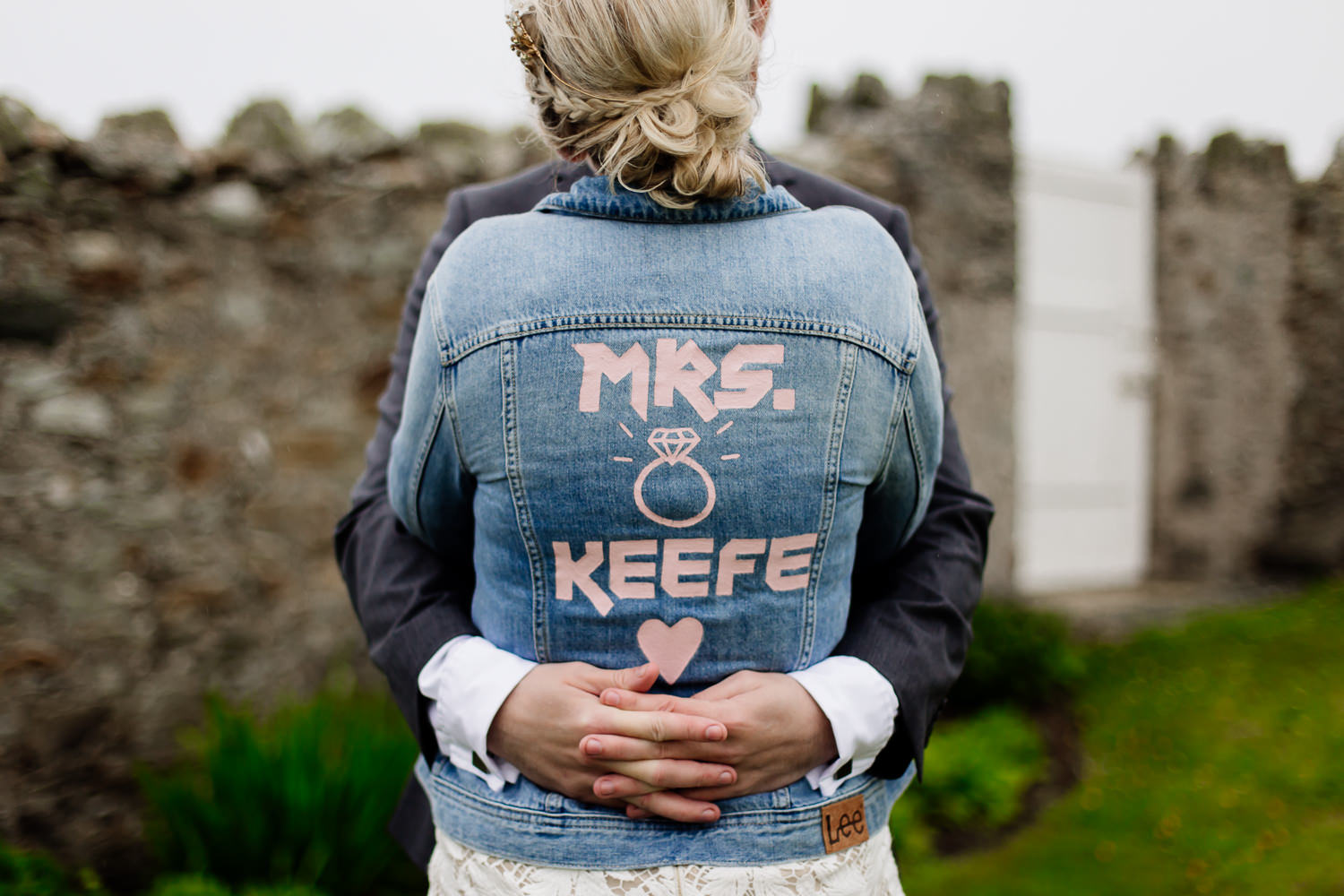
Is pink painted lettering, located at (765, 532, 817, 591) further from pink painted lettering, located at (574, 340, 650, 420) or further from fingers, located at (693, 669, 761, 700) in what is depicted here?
pink painted lettering, located at (574, 340, 650, 420)

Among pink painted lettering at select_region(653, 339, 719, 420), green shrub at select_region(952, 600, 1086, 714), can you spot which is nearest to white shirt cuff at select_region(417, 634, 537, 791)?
pink painted lettering at select_region(653, 339, 719, 420)

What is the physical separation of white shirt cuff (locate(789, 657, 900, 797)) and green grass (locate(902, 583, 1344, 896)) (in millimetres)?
2180

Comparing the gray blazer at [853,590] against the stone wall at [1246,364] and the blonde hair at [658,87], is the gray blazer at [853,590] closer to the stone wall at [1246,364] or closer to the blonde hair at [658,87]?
the blonde hair at [658,87]

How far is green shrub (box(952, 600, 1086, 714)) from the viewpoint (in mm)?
4184

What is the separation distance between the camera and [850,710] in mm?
1096

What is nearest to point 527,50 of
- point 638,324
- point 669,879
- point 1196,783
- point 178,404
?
point 638,324

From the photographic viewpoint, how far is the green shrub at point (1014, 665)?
4.18 meters

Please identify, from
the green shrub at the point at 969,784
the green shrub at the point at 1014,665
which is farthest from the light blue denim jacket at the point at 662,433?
the green shrub at the point at 1014,665

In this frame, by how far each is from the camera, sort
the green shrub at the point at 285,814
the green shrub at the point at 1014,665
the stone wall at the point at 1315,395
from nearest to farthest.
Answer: the green shrub at the point at 285,814
the green shrub at the point at 1014,665
the stone wall at the point at 1315,395

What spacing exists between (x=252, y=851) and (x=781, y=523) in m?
2.14

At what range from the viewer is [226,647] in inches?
122

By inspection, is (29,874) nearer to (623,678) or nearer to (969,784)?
(623,678)

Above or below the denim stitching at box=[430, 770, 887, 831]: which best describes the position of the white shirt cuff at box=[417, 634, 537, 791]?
above

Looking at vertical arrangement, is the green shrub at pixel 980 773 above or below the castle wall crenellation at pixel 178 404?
below
